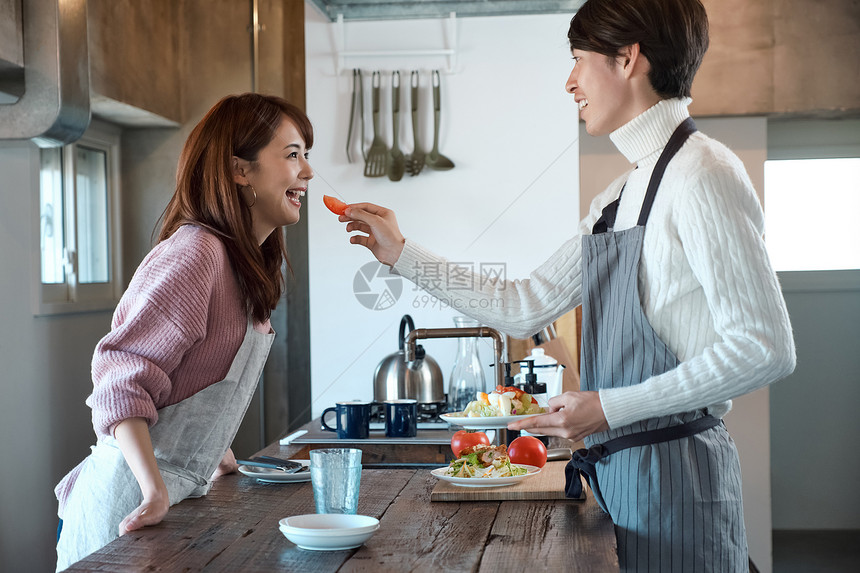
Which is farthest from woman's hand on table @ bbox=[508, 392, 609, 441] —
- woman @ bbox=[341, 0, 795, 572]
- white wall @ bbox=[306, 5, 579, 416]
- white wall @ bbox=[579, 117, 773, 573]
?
white wall @ bbox=[579, 117, 773, 573]

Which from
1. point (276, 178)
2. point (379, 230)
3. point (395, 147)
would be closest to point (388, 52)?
point (395, 147)

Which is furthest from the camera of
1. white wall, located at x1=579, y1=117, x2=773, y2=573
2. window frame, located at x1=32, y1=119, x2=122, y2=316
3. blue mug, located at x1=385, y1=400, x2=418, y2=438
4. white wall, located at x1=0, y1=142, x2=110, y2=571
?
white wall, located at x1=579, y1=117, x2=773, y2=573

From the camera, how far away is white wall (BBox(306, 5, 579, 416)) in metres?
3.59

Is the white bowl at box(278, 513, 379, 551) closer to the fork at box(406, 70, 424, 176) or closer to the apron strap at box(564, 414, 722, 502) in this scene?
the apron strap at box(564, 414, 722, 502)

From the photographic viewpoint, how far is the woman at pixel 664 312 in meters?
1.20

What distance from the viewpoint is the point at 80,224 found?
3.89m

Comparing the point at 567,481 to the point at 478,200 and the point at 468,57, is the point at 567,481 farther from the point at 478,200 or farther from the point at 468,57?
the point at 468,57

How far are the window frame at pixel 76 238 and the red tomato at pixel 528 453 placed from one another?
2418 millimetres

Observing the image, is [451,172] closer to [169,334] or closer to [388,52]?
[388,52]

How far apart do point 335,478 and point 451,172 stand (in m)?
2.52

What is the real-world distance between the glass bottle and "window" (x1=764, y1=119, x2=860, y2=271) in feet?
8.07

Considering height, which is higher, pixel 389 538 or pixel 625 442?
pixel 625 442

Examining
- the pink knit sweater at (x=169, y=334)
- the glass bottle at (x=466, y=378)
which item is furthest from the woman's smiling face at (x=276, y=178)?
the glass bottle at (x=466, y=378)

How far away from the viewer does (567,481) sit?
1.47m
